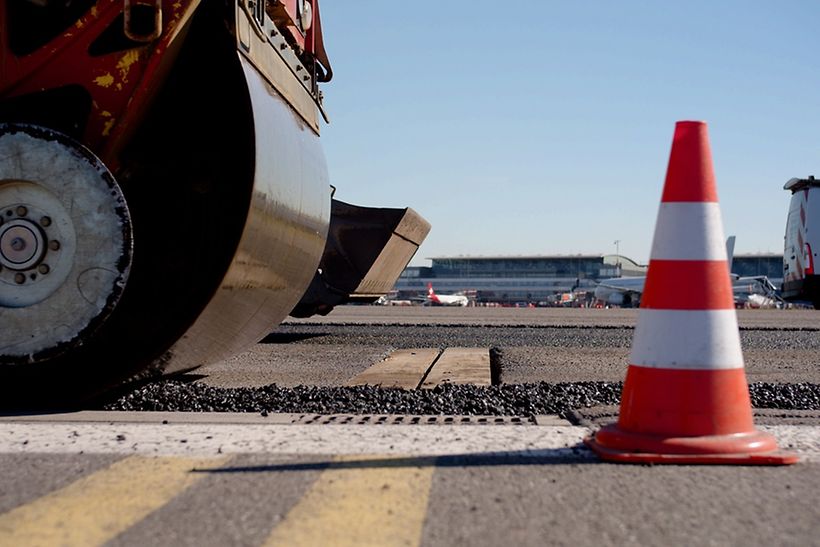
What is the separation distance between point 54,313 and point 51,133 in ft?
2.30

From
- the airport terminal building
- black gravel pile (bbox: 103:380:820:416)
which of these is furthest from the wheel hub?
the airport terminal building

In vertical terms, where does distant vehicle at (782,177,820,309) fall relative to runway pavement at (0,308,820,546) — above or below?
above

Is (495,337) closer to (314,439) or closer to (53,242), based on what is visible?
(53,242)

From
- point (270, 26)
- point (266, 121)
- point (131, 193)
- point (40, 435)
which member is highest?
point (270, 26)

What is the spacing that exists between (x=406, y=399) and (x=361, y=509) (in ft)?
6.56

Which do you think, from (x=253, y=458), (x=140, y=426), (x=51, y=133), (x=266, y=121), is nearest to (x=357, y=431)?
(x=253, y=458)

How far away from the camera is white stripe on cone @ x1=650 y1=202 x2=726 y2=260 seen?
320cm

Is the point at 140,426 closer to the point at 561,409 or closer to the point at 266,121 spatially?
the point at 266,121

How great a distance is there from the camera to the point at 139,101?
3.83m

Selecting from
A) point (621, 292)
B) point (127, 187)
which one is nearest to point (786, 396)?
point (127, 187)

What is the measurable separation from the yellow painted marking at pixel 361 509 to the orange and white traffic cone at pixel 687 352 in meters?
0.73

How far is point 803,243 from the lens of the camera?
65.5 feet

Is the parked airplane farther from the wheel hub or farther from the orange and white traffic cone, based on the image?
the wheel hub

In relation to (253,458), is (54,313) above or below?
above
